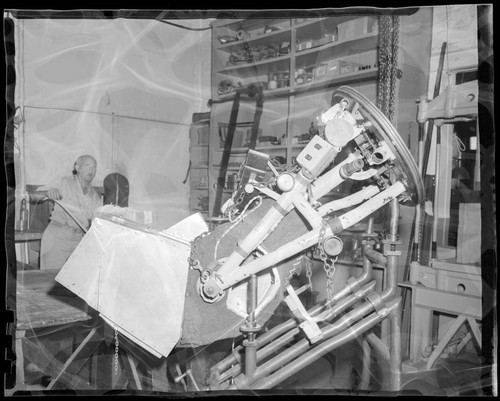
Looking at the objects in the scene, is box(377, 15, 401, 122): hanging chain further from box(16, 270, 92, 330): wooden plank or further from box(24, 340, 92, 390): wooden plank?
box(24, 340, 92, 390): wooden plank

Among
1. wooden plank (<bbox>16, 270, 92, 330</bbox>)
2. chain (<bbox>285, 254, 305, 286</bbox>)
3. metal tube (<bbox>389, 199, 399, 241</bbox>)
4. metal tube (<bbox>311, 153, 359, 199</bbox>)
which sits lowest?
wooden plank (<bbox>16, 270, 92, 330</bbox>)

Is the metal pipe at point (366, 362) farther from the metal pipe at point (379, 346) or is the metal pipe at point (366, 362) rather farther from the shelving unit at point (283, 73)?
the shelving unit at point (283, 73)

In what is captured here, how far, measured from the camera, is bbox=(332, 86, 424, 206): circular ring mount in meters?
1.40

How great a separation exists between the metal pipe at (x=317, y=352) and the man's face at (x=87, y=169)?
106cm

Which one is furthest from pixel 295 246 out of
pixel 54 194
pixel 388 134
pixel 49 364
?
pixel 49 364

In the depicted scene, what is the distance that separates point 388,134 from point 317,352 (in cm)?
80

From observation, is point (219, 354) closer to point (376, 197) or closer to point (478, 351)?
point (376, 197)

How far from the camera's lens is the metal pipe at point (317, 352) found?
5.10 feet

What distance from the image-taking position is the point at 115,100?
6.29 ft

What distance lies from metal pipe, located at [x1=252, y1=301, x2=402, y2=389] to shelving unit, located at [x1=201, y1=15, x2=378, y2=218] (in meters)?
0.70

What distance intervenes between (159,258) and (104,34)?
3.21 ft

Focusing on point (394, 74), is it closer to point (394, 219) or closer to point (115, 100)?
point (394, 219)

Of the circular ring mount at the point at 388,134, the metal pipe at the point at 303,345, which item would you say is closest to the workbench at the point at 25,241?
the metal pipe at the point at 303,345

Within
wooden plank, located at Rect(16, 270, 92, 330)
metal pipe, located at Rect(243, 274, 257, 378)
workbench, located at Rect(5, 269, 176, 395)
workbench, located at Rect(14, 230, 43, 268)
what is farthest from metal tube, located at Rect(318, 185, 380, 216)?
workbench, located at Rect(14, 230, 43, 268)
